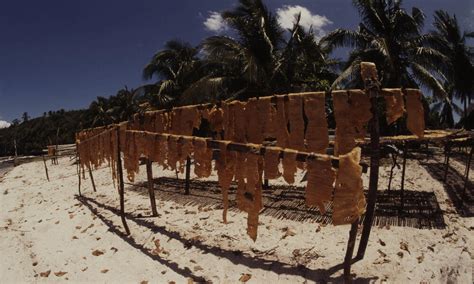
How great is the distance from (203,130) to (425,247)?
1560 centimetres

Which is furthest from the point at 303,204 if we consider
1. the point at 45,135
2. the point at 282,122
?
the point at 45,135

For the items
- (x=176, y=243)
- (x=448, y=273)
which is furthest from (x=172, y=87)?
(x=448, y=273)

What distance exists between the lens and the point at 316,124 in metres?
5.80

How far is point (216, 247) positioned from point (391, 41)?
15.5 metres

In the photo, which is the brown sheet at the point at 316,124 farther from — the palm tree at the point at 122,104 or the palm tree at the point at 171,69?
the palm tree at the point at 122,104

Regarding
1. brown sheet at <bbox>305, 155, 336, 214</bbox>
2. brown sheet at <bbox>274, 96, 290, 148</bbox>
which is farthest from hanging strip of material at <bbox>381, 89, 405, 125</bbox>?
brown sheet at <bbox>274, 96, 290, 148</bbox>

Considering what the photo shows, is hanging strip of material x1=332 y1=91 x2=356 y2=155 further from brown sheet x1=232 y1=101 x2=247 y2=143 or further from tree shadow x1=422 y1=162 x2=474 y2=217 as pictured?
tree shadow x1=422 y1=162 x2=474 y2=217

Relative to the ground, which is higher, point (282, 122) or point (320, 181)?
point (282, 122)

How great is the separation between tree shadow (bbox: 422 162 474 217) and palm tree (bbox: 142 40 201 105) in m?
14.8

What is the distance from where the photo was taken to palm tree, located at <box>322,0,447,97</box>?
1728 centimetres

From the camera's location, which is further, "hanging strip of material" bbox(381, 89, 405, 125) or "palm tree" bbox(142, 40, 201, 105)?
"palm tree" bbox(142, 40, 201, 105)

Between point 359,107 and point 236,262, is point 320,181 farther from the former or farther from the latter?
point 236,262

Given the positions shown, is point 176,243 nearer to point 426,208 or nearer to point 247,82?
point 426,208

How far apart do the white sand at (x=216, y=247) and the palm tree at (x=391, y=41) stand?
7918 millimetres
